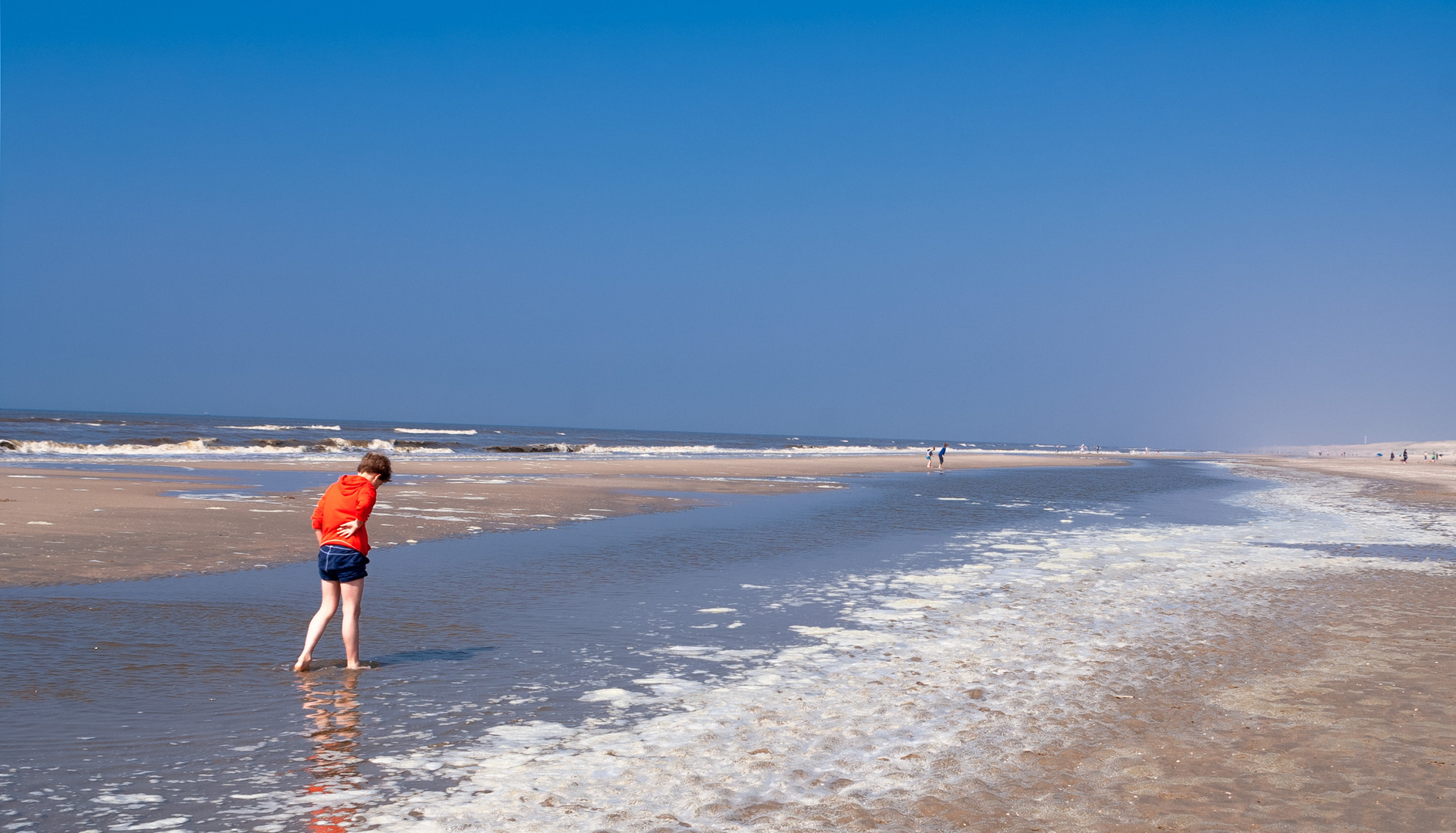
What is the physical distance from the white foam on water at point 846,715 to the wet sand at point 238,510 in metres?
8.28

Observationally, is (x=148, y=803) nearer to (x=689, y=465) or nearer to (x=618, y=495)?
(x=618, y=495)

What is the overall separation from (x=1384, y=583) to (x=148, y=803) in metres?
15.1

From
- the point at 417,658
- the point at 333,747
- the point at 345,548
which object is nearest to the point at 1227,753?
the point at 333,747

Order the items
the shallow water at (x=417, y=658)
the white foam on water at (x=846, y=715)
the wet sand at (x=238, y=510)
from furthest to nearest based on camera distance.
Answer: the wet sand at (x=238, y=510) → the shallow water at (x=417, y=658) → the white foam on water at (x=846, y=715)

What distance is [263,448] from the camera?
56312 mm

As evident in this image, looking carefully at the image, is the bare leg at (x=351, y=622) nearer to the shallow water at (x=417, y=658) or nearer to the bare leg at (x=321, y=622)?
the bare leg at (x=321, y=622)

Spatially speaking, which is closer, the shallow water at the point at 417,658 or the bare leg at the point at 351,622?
the shallow water at the point at 417,658

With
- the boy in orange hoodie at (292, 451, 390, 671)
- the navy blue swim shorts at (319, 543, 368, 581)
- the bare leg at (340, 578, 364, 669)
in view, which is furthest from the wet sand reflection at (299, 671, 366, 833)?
the navy blue swim shorts at (319, 543, 368, 581)

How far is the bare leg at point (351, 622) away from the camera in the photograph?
765cm

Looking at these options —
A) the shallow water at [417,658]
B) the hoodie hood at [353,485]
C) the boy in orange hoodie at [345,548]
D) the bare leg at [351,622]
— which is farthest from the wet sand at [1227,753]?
the hoodie hood at [353,485]

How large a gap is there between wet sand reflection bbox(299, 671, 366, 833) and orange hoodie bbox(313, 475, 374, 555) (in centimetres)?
109

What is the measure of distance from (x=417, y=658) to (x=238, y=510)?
13.6m

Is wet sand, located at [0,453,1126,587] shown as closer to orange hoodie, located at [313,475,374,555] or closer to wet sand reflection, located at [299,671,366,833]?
orange hoodie, located at [313,475,374,555]

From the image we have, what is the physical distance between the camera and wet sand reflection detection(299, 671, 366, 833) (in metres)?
4.75
